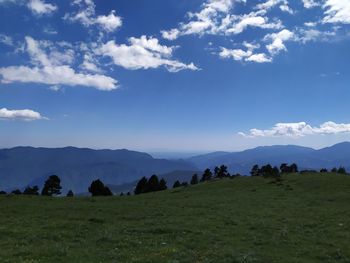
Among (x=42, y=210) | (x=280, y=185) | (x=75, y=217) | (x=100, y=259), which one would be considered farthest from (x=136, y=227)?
(x=280, y=185)

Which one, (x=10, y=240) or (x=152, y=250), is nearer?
(x=152, y=250)

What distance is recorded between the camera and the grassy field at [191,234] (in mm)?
21047

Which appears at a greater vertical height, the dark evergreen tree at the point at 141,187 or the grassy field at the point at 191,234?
the grassy field at the point at 191,234

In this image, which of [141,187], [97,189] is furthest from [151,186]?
[97,189]

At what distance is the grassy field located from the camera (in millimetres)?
21047

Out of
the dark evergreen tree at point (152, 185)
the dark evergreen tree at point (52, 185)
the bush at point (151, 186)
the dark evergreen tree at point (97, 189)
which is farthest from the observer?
the bush at point (151, 186)

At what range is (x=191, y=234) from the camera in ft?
92.1

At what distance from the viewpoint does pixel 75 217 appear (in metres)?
38.1

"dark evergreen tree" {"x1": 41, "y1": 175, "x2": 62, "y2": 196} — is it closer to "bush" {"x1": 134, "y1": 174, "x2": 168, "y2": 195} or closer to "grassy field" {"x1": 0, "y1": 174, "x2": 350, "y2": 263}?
"bush" {"x1": 134, "y1": 174, "x2": 168, "y2": 195}

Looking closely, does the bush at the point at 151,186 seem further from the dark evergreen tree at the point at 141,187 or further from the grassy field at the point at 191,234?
the grassy field at the point at 191,234

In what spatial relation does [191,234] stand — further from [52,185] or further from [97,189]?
[52,185]

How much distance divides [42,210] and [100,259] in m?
28.7

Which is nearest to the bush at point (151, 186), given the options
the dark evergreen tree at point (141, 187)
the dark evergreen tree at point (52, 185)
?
the dark evergreen tree at point (141, 187)

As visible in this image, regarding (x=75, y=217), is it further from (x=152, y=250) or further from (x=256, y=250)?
(x=256, y=250)
